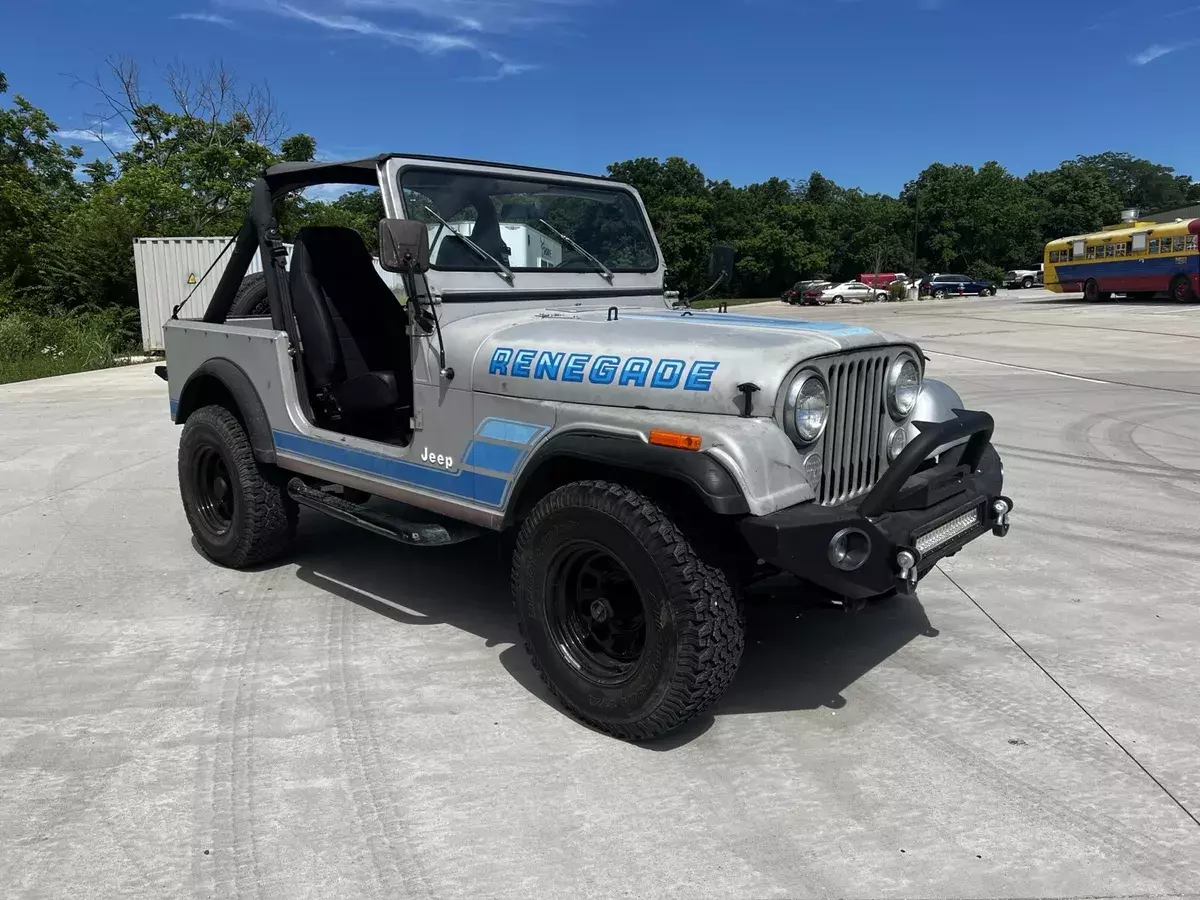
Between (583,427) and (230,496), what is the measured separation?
2.81 metres

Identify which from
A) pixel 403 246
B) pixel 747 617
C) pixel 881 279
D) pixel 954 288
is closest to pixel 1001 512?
pixel 747 617

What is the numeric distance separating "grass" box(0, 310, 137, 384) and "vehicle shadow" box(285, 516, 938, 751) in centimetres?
1240

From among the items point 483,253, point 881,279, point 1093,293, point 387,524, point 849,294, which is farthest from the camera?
point 881,279

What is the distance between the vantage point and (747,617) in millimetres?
4262

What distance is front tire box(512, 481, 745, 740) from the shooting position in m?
2.84

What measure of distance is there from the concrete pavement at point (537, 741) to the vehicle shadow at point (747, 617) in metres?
0.02

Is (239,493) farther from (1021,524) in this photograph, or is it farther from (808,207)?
(808,207)

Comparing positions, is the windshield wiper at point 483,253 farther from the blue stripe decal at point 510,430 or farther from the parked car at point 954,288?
the parked car at point 954,288

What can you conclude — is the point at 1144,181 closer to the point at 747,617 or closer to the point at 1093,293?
the point at 1093,293

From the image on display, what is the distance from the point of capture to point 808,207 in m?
67.1

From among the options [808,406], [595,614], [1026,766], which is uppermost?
[808,406]

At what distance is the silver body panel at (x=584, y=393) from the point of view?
2.90 m

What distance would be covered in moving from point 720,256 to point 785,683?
2.46 m

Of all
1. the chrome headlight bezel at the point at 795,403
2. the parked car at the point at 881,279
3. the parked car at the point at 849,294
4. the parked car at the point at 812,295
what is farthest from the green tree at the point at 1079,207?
the chrome headlight bezel at the point at 795,403
